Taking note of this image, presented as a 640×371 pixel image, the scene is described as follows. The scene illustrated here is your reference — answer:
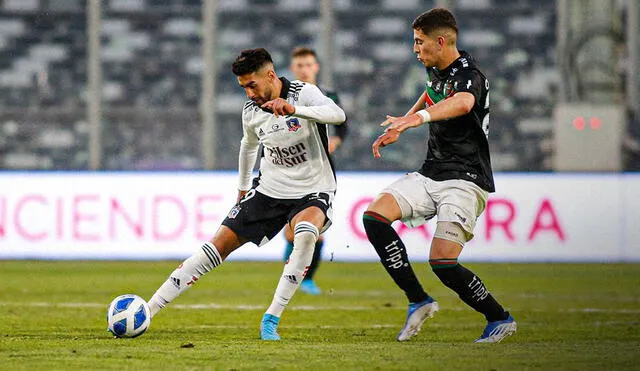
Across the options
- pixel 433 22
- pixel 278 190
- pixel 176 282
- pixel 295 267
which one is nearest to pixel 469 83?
pixel 433 22

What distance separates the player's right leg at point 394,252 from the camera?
24.2ft

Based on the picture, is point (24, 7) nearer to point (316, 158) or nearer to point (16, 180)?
point (16, 180)

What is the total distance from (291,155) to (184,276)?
972 millimetres

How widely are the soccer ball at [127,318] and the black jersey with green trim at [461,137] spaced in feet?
6.05

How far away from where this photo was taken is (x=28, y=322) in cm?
855

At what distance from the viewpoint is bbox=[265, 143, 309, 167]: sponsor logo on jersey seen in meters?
7.80

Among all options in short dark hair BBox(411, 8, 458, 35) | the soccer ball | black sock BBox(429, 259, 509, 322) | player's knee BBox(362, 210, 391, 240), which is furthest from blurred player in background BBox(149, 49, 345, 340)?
black sock BBox(429, 259, 509, 322)

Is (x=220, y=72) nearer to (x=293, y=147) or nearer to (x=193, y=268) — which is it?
(x=293, y=147)

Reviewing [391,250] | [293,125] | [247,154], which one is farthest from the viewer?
[247,154]

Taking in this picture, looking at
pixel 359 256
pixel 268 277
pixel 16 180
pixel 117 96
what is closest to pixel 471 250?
pixel 359 256

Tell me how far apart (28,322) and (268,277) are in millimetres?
5280

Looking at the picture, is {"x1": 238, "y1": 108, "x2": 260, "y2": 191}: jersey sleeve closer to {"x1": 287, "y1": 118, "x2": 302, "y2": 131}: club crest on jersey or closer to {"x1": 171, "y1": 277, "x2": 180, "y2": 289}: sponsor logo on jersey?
{"x1": 287, "y1": 118, "x2": 302, "y2": 131}: club crest on jersey

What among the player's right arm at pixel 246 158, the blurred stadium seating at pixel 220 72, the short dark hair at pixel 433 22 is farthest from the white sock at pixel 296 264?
the blurred stadium seating at pixel 220 72

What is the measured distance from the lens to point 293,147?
780cm
